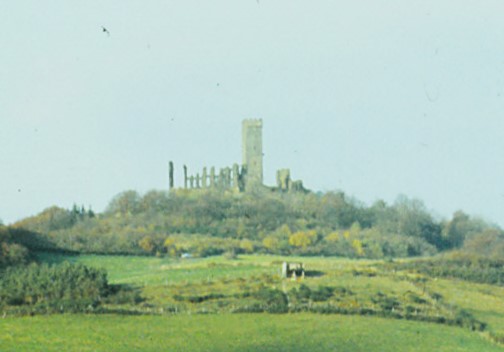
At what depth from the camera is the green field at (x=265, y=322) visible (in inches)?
1818

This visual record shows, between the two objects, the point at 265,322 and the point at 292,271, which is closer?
the point at 265,322

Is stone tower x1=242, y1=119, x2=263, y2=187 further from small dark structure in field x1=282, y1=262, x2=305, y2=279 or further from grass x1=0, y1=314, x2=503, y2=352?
grass x1=0, y1=314, x2=503, y2=352

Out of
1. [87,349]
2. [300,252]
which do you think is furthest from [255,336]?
[300,252]

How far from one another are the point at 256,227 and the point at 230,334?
60.1 meters

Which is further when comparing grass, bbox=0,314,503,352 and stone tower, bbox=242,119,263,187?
stone tower, bbox=242,119,263,187

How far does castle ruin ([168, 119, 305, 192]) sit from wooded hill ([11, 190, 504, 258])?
Result: 12.9 ft

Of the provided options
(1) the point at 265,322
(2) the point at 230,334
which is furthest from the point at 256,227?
(2) the point at 230,334

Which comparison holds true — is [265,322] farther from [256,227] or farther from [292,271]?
[256,227]

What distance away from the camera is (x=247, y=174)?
131m

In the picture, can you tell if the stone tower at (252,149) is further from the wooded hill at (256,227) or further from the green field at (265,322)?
the green field at (265,322)

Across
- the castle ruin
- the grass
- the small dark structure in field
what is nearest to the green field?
the grass

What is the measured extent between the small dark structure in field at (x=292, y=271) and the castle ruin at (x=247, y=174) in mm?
59487

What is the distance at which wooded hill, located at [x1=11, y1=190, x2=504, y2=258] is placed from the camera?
91.2 m

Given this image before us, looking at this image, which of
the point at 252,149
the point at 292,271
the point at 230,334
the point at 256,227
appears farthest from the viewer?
the point at 252,149
